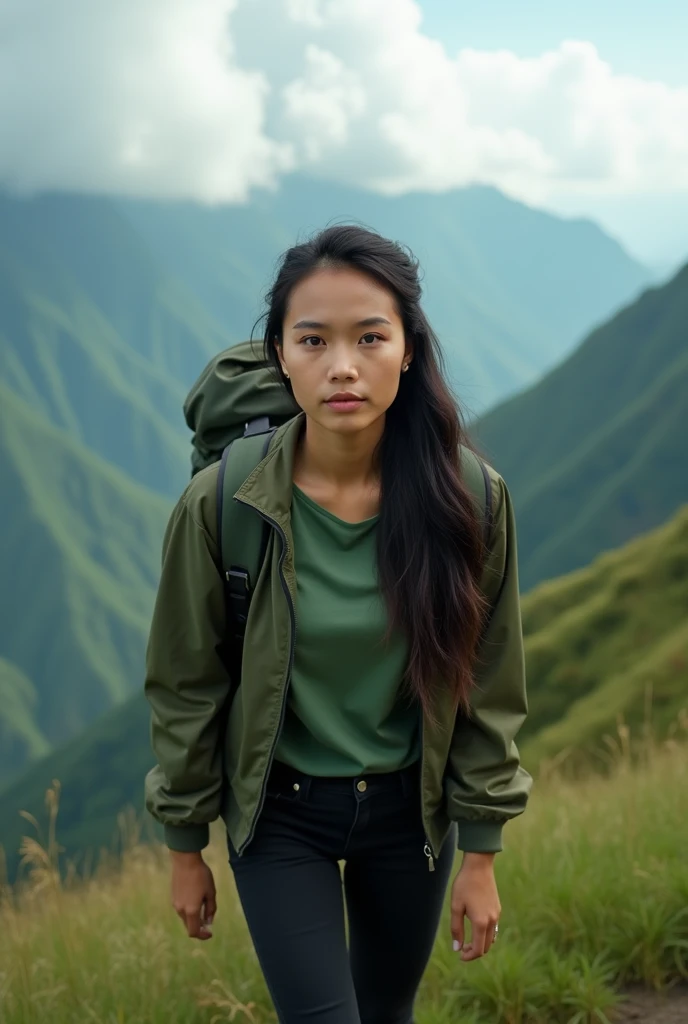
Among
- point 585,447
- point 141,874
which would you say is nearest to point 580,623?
point 141,874

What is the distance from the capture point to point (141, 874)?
6.78 metres

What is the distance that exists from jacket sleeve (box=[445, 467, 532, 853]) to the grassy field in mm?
1237

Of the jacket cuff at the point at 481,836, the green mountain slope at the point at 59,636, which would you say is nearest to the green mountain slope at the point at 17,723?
the green mountain slope at the point at 59,636

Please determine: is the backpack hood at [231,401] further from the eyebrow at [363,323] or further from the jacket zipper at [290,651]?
the jacket zipper at [290,651]

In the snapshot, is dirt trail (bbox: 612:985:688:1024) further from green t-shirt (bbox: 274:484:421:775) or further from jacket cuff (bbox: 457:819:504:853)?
green t-shirt (bbox: 274:484:421:775)

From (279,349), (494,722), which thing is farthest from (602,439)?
(494,722)

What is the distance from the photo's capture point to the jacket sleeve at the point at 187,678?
9.99 feet

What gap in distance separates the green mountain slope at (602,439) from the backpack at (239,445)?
309ft

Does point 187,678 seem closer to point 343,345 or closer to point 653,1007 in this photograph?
point 343,345

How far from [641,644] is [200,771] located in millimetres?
38040

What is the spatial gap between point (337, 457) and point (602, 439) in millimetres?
110618

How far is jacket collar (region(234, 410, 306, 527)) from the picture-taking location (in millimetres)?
3004

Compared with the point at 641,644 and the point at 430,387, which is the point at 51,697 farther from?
the point at 430,387

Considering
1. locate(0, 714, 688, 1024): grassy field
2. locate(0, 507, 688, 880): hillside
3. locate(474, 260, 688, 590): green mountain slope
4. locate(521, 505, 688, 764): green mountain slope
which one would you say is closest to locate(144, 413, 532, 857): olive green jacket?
locate(0, 714, 688, 1024): grassy field
